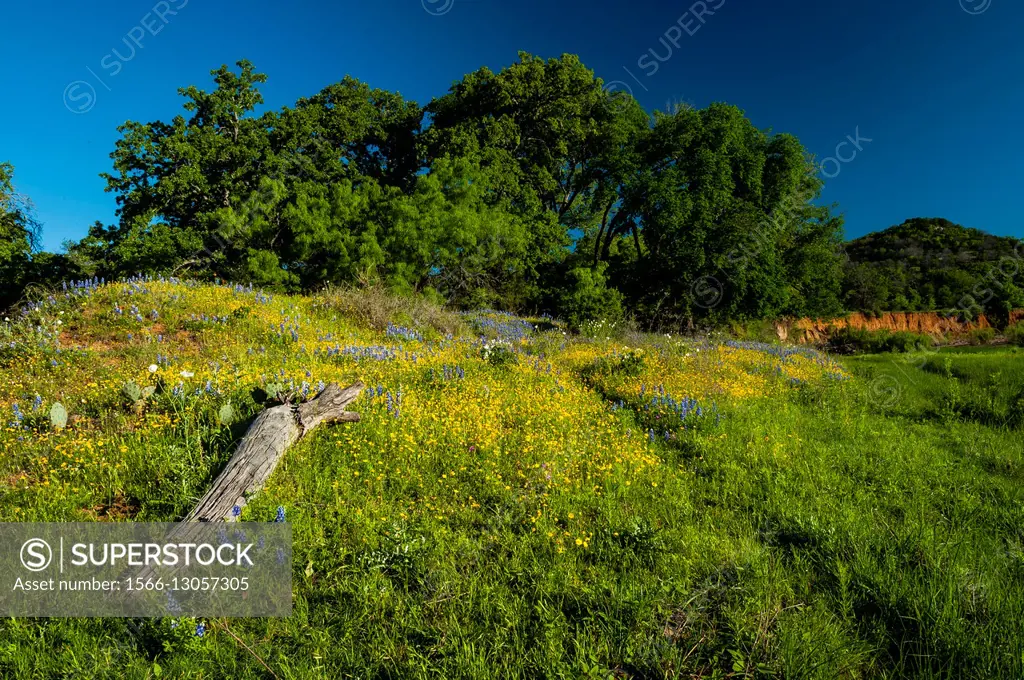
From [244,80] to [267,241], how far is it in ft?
35.6

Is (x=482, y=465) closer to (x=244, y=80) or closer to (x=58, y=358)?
(x=58, y=358)

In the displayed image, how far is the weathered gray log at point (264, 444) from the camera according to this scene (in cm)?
359

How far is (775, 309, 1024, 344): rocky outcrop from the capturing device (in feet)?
98.9

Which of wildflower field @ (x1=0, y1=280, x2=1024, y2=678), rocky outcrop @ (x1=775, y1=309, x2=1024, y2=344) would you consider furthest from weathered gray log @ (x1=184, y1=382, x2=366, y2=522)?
rocky outcrop @ (x1=775, y1=309, x2=1024, y2=344)

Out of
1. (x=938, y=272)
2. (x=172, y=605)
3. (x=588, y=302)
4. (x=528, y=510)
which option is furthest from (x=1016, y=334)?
(x=172, y=605)

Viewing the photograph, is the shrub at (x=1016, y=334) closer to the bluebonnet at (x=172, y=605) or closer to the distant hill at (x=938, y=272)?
the distant hill at (x=938, y=272)

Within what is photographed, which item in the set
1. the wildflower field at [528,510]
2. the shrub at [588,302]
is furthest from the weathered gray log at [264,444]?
the shrub at [588,302]

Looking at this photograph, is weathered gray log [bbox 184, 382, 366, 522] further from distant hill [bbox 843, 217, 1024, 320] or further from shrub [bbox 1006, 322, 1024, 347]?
distant hill [bbox 843, 217, 1024, 320]

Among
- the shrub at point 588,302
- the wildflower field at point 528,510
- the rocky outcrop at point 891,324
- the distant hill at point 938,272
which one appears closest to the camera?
the wildflower field at point 528,510

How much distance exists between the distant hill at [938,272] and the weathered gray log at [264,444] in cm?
4271

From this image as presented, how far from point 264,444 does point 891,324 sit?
42.7 meters

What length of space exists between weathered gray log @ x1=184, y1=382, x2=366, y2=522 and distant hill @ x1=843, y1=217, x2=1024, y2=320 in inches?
1681

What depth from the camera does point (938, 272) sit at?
3769 cm

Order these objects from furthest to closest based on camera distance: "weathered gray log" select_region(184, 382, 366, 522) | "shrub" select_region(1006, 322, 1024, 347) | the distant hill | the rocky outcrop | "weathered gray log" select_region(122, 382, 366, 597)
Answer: the distant hill
the rocky outcrop
"shrub" select_region(1006, 322, 1024, 347)
"weathered gray log" select_region(184, 382, 366, 522)
"weathered gray log" select_region(122, 382, 366, 597)
